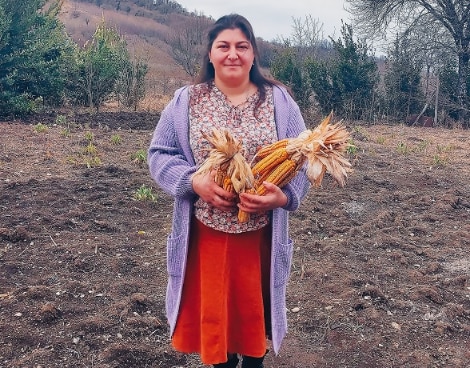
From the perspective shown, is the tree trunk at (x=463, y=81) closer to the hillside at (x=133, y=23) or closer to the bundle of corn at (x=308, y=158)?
the bundle of corn at (x=308, y=158)

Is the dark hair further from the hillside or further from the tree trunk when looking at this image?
the hillside

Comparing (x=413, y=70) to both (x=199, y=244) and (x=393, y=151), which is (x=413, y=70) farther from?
(x=199, y=244)

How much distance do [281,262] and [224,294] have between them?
0.87ft

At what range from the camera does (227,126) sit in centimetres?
196

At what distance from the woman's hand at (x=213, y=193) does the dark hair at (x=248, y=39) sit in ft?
1.30

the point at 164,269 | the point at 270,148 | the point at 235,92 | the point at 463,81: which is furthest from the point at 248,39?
the point at 463,81

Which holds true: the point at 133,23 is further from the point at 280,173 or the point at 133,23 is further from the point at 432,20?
the point at 280,173

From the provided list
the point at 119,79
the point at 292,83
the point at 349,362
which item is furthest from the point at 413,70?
the point at 349,362

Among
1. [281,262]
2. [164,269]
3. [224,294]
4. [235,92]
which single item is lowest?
[164,269]

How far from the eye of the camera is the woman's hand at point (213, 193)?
1819 mm

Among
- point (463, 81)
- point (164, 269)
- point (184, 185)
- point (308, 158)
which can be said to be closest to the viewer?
point (308, 158)

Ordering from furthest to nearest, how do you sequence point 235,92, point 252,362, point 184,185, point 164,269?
point 164,269, point 252,362, point 235,92, point 184,185

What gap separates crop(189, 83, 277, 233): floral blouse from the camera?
1.95 m

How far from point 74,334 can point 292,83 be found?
12.5 m
